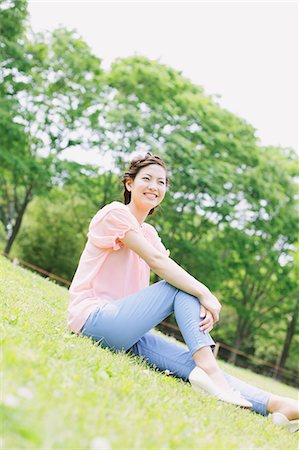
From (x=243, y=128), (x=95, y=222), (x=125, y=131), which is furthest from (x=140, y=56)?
(x=95, y=222)

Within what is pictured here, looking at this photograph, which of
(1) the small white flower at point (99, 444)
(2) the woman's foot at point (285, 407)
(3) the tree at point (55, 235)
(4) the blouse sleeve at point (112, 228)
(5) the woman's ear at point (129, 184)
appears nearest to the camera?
(1) the small white flower at point (99, 444)

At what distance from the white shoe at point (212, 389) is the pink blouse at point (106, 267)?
0.98 m

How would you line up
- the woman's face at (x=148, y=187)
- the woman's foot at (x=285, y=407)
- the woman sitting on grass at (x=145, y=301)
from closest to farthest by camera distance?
the woman's foot at (x=285, y=407) < the woman sitting on grass at (x=145, y=301) < the woman's face at (x=148, y=187)

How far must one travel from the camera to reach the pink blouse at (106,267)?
14.6 ft

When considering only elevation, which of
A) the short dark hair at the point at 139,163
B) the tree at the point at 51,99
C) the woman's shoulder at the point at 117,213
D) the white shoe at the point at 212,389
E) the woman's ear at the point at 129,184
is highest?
the tree at the point at 51,99

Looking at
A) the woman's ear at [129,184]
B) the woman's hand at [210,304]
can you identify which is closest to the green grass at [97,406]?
the woman's hand at [210,304]

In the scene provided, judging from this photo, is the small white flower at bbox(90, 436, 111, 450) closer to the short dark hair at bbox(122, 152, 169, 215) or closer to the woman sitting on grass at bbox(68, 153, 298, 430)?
the woman sitting on grass at bbox(68, 153, 298, 430)

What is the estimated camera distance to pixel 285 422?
3.72 meters

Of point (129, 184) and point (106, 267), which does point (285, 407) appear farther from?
point (129, 184)

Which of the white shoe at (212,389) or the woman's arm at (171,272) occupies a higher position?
the woman's arm at (171,272)

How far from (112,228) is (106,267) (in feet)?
1.16

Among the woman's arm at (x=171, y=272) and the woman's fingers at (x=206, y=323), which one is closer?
the woman's fingers at (x=206, y=323)

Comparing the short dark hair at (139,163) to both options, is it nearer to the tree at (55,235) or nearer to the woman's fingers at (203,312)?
the woman's fingers at (203,312)

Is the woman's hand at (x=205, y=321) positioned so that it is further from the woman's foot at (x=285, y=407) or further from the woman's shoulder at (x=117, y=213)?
the woman's shoulder at (x=117, y=213)
